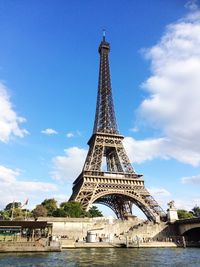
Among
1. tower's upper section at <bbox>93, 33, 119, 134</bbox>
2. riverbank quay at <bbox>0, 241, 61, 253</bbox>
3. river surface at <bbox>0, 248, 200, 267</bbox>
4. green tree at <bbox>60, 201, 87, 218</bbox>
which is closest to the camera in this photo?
river surface at <bbox>0, 248, 200, 267</bbox>

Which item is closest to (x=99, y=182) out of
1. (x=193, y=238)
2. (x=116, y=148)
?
(x=116, y=148)

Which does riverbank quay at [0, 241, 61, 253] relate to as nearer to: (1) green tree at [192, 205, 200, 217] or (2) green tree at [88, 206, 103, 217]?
(2) green tree at [88, 206, 103, 217]

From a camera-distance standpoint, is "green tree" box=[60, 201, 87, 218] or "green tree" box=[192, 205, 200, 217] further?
"green tree" box=[192, 205, 200, 217]

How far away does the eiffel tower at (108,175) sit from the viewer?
74.1 m

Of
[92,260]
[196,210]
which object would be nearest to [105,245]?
[92,260]

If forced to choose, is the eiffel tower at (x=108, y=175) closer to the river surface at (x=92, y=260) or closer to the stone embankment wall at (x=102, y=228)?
the stone embankment wall at (x=102, y=228)

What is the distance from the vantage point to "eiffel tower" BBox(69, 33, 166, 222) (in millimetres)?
74125

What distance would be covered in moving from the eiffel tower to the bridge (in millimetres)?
4847

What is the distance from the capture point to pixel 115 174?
7906 centimetres

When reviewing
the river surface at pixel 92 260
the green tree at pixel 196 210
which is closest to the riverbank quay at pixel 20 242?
the river surface at pixel 92 260

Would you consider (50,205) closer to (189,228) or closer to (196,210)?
(189,228)

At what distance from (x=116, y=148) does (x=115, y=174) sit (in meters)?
9.28

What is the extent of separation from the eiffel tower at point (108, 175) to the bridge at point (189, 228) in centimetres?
485

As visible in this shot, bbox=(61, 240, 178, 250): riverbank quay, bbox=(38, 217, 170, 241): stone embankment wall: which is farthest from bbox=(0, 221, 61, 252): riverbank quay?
bbox=(38, 217, 170, 241): stone embankment wall
